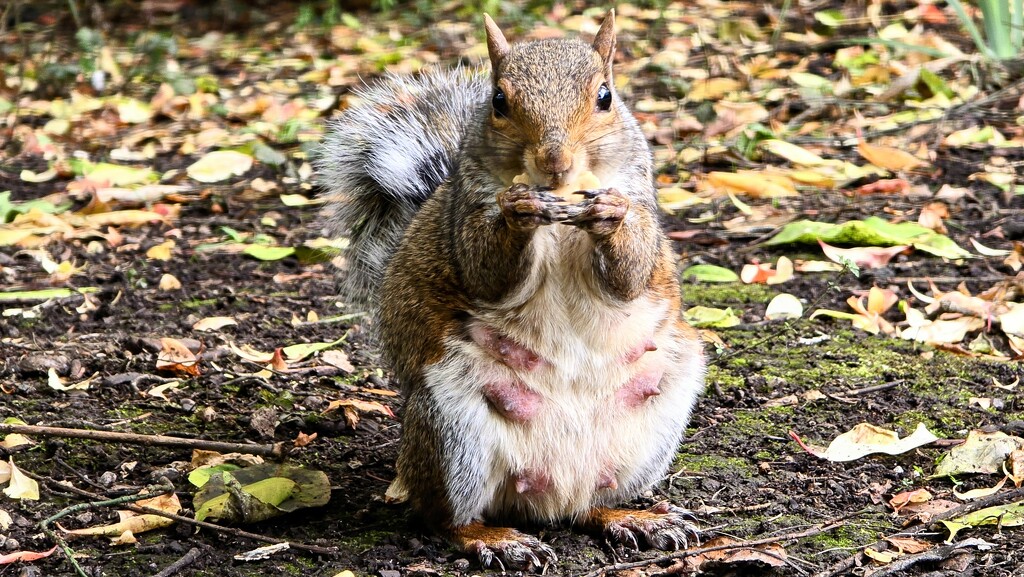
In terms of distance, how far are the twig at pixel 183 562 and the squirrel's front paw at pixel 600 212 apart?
0.97m

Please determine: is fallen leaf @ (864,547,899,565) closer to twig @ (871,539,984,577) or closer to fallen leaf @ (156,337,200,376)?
twig @ (871,539,984,577)

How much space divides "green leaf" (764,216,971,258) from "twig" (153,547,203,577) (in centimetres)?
253

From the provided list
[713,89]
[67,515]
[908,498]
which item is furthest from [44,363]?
[713,89]

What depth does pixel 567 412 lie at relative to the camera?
8.14 ft

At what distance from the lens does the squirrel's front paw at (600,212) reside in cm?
222

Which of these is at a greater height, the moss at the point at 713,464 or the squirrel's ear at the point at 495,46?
the squirrel's ear at the point at 495,46

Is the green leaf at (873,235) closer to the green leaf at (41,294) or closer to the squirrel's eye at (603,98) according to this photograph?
the squirrel's eye at (603,98)

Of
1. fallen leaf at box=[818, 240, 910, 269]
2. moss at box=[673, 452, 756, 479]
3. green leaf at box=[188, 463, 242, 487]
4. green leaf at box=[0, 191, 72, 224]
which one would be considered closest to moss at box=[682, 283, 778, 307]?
fallen leaf at box=[818, 240, 910, 269]

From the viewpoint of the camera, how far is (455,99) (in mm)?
3332

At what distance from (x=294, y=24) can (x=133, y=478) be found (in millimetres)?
6488

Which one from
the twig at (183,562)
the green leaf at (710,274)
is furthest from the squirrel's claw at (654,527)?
the green leaf at (710,274)

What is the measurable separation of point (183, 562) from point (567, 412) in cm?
81

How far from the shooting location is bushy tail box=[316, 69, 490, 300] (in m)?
3.09

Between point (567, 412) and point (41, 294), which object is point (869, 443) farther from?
point (41, 294)
